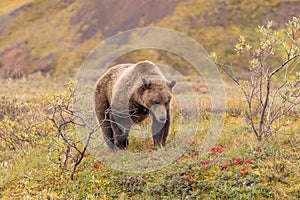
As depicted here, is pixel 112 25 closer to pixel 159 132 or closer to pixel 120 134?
pixel 120 134

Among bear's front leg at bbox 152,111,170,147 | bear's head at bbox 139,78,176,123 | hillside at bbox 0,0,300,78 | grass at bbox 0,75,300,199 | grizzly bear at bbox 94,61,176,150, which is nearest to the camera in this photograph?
grass at bbox 0,75,300,199

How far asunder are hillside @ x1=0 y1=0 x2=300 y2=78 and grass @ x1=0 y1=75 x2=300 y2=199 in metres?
32.3

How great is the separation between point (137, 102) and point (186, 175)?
2.22 m

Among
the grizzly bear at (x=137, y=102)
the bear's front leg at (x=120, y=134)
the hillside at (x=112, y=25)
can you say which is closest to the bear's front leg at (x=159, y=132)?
the grizzly bear at (x=137, y=102)

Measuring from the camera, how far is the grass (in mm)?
6473

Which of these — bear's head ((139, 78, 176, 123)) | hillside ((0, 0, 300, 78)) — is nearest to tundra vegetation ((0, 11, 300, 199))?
bear's head ((139, 78, 176, 123))

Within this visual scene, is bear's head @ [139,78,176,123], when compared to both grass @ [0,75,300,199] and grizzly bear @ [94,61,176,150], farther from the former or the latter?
grass @ [0,75,300,199]

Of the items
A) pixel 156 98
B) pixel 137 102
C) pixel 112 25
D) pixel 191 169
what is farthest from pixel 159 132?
pixel 112 25

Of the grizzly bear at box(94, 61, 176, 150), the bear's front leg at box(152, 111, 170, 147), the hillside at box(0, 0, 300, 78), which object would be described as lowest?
the bear's front leg at box(152, 111, 170, 147)

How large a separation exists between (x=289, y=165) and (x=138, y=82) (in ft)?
10.8

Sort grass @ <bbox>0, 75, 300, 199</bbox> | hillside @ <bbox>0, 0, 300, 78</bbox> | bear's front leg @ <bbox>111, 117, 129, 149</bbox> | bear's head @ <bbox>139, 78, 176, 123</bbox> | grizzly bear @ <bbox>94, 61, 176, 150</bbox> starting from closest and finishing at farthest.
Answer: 1. grass @ <bbox>0, 75, 300, 199</bbox>
2. bear's head @ <bbox>139, 78, 176, 123</bbox>
3. grizzly bear @ <bbox>94, 61, 176, 150</bbox>
4. bear's front leg @ <bbox>111, 117, 129, 149</bbox>
5. hillside @ <bbox>0, 0, 300, 78</bbox>

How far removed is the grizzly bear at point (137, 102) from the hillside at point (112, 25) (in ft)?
102

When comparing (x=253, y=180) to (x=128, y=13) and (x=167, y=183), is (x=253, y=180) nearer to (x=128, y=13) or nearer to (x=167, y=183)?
(x=167, y=183)

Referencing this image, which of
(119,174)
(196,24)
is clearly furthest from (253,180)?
(196,24)
